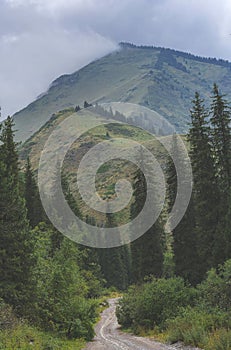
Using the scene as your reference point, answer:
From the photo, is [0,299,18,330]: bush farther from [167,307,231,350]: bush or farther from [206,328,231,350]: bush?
[206,328,231,350]: bush

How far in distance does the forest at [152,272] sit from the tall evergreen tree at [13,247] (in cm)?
5

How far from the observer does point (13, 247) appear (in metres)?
23.0

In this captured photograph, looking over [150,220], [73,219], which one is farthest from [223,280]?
[73,219]

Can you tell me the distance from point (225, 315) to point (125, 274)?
8192cm

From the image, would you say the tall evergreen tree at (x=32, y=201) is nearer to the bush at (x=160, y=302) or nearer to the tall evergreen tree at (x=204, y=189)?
the tall evergreen tree at (x=204, y=189)

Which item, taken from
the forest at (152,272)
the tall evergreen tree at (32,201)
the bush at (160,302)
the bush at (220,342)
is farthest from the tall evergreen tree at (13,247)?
the tall evergreen tree at (32,201)

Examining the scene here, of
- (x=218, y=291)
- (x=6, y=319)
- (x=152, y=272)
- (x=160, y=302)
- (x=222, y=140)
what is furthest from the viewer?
(x=152, y=272)

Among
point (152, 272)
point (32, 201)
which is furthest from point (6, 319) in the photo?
point (32, 201)

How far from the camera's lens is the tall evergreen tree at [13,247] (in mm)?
22219

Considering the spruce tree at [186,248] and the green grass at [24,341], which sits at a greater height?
the spruce tree at [186,248]

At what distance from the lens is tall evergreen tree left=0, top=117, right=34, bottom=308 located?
72.9ft

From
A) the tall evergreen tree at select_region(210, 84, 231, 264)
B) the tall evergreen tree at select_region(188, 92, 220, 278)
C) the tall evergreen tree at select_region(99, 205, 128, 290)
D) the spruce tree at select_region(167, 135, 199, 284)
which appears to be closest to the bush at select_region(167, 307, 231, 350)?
the tall evergreen tree at select_region(210, 84, 231, 264)

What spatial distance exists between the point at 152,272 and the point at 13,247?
21096 mm

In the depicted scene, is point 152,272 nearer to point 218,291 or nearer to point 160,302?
point 160,302
